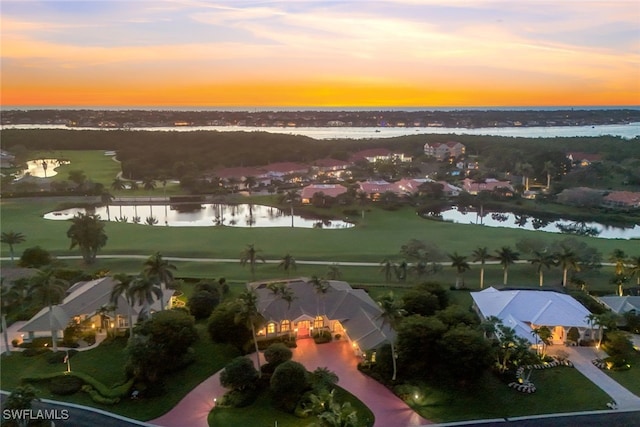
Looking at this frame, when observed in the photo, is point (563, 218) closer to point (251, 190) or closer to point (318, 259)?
point (318, 259)

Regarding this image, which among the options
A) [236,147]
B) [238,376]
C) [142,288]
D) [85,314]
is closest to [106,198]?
[85,314]

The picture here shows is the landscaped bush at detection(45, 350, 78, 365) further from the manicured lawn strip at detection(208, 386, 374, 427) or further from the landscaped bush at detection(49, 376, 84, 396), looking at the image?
the manicured lawn strip at detection(208, 386, 374, 427)

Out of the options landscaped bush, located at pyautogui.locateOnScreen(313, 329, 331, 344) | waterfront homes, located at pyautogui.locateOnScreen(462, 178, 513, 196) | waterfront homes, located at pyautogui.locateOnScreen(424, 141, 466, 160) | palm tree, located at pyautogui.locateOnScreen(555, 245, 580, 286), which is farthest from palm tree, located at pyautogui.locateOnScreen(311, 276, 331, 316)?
waterfront homes, located at pyautogui.locateOnScreen(424, 141, 466, 160)

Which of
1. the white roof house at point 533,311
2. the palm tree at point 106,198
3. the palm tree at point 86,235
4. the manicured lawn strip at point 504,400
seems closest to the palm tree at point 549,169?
the white roof house at point 533,311

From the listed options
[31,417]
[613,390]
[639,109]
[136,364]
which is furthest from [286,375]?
[639,109]

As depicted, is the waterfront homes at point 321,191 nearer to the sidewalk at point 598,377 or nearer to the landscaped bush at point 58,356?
the sidewalk at point 598,377
